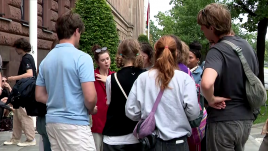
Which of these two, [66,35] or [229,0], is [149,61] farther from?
[229,0]

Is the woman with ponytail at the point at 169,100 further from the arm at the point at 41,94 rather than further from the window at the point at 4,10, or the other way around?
the window at the point at 4,10

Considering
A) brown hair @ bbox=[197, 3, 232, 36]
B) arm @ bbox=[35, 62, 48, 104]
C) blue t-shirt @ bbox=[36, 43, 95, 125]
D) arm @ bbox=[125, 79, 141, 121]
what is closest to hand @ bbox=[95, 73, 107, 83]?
arm @ bbox=[35, 62, 48, 104]

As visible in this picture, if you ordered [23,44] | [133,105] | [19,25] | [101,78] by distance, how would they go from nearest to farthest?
[133,105], [101,78], [23,44], [19,25]

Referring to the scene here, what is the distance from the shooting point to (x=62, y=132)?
3.72 m

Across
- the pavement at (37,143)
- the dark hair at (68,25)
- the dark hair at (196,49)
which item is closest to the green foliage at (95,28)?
the pavement at (37,143)

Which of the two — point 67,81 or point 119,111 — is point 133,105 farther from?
point 67,81

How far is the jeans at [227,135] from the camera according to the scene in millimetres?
3395

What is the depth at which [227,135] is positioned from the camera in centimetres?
339

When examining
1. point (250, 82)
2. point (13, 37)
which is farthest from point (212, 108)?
point (13, 37)

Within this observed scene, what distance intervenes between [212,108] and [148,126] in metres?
0.56

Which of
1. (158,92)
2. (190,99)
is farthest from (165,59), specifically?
(190,99)

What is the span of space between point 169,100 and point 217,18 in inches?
30.3

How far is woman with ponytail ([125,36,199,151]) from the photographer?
3449mm

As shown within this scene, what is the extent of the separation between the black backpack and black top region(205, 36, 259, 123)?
6.25 feet
